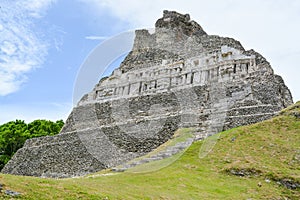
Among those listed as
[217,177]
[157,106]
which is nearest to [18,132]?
[157,106]

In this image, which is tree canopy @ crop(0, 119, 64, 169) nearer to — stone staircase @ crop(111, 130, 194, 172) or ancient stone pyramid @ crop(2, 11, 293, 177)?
ancient stone pyramid @ crop(2, 11, 293, 177)

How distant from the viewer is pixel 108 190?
14078mm

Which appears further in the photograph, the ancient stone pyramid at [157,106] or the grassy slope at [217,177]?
the ancient stone pyramid at [157,106]

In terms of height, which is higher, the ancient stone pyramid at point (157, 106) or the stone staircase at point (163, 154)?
the ancient stone pyramid at point (157, 106)

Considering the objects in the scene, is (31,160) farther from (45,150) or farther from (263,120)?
(263,120)

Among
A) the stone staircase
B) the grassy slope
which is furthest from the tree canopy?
the grassy slope

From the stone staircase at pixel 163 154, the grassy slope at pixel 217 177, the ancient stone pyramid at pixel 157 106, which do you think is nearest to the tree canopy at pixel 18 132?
the ancient stone pyramid at pixel 157 106

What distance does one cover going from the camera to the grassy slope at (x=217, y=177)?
42.8 ft

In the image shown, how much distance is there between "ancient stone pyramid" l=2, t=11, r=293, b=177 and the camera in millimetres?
27766

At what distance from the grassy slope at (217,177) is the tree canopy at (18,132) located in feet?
97.9

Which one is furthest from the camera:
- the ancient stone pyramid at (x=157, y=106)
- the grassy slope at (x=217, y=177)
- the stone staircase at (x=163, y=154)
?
the ancient stone pyramid at (x=157, y=106)

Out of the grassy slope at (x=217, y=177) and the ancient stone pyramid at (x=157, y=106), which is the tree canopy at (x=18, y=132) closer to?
A: the ancient stone pyramid at (x=157, y=106)

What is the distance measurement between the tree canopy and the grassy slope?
97.9ft

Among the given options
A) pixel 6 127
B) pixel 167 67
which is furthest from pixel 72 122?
pixel 6 127
